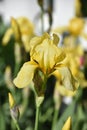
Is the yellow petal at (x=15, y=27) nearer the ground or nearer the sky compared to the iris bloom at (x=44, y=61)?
nearer the ground

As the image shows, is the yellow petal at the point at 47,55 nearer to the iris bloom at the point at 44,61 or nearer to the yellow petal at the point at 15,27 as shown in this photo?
the iris bloom at the point at 44,61

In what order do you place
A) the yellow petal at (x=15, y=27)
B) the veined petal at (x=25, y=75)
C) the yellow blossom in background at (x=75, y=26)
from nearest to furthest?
the veined petal at (x=25, y=75)
the yellow petal at (x=15, y=27)
the yellow blossom in background at (x=75, y=26)

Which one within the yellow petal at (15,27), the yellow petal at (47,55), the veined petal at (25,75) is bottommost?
the yellow petal at (15,27)

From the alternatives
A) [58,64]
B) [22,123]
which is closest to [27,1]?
[22,123]

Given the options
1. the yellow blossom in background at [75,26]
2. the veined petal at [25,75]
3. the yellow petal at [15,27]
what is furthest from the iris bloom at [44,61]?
the yellow blossom in background at [75,26]

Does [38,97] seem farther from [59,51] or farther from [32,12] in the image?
[32,12]

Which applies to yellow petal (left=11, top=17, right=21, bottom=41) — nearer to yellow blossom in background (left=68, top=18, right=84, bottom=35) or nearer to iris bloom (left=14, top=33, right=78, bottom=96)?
iris bloom (left=14, top=33, right=78, bottom=96)

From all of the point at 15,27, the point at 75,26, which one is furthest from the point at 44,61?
the point at 75,26

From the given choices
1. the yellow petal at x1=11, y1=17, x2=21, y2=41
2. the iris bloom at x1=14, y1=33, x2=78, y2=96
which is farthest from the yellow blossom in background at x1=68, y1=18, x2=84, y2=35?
the iris bloom at x1=14, y1=33, x2=78, y2=96
